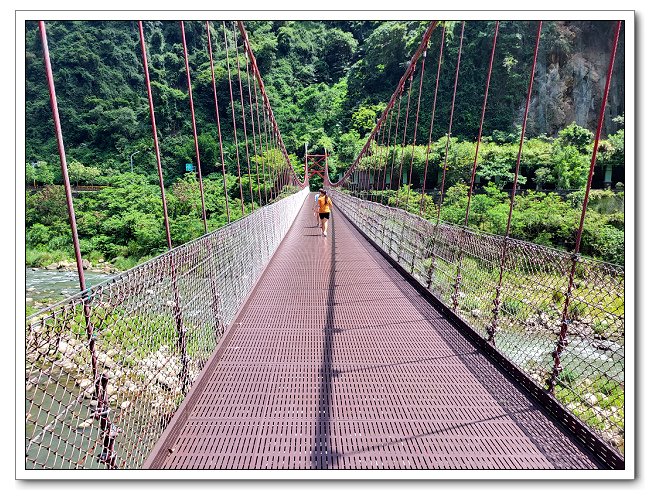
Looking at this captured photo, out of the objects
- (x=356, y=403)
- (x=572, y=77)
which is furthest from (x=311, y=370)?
(x=572, y=77)

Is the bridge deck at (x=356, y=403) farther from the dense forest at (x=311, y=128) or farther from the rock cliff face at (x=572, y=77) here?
the rock cliff face at (x=572, y=77)

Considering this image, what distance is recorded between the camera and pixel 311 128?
4238 cm

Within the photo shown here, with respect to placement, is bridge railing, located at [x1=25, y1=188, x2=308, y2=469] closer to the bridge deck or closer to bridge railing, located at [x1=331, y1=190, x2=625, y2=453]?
the bridge deck

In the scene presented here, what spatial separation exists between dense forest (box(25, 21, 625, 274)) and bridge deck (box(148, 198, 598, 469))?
395 inches

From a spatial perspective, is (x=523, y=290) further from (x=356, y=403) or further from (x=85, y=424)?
(x=85, y=424)

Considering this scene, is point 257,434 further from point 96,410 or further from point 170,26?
point 170,26

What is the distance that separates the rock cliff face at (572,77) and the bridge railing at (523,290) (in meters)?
28.4

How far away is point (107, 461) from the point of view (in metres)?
1.29

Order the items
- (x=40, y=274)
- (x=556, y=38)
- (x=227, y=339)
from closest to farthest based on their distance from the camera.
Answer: (x=227, y=339) < (x=40, y=274) < (x=556, y=38)

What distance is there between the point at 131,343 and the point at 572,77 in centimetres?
3324
